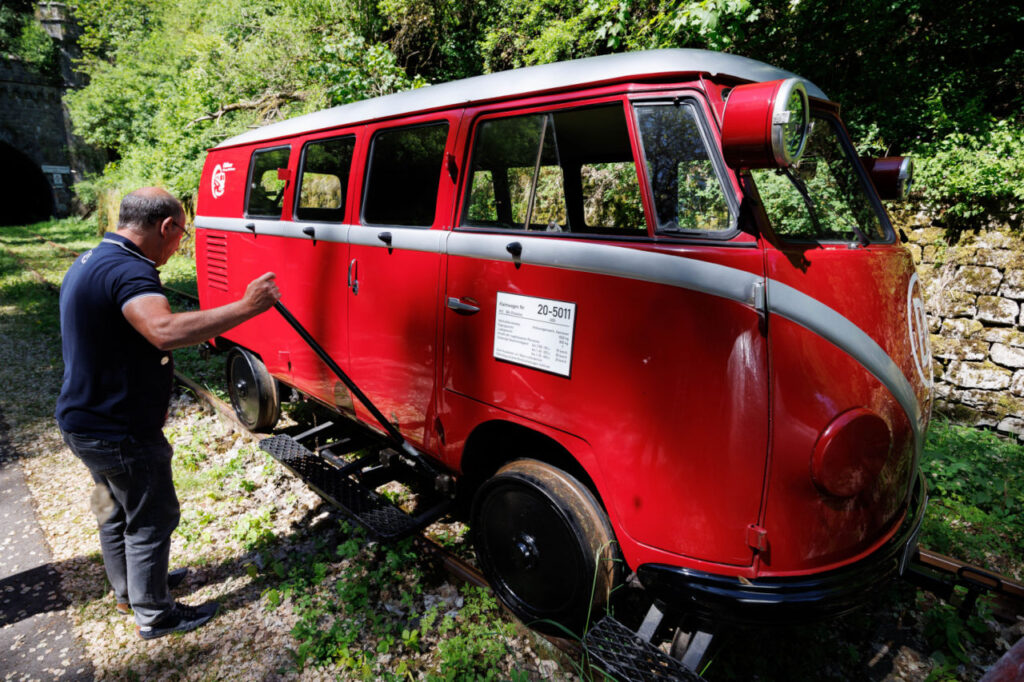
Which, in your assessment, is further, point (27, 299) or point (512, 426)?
point (27, 299)

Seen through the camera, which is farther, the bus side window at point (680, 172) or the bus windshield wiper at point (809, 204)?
the bus windshield wiper at point (809, 204)

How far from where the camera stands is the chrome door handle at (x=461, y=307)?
106 inches

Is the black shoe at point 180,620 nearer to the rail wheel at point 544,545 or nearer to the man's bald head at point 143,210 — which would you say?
the rail wheel at point 544,545

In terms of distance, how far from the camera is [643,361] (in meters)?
2.10

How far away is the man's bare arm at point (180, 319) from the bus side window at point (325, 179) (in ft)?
4.24

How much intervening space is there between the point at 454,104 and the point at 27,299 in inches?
460

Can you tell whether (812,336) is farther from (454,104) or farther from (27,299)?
(27,299)

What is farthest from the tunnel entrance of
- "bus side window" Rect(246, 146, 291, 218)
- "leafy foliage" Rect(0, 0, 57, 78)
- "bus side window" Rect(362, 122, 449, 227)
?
"bus side window" Rect(362, 122, 449, 227)

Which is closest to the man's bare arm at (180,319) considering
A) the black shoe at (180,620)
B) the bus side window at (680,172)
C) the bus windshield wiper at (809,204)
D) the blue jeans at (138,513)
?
the blue jeans at (138,513)

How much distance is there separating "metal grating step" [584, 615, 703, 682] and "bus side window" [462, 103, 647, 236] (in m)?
1.62

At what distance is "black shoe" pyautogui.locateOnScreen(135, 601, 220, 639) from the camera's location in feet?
9.34

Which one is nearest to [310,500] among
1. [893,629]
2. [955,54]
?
[893,629]

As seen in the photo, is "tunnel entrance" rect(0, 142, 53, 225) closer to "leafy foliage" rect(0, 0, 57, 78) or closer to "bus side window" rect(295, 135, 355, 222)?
"leafy foliage" rect(0, 0, 57, 78)

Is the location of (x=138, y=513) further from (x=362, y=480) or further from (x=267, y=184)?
(x=267, y=184)
